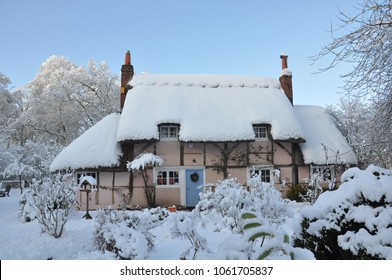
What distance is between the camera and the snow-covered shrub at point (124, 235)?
157 inches

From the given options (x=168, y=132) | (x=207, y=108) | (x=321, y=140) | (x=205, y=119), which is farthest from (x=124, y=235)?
(x=321, y=140)

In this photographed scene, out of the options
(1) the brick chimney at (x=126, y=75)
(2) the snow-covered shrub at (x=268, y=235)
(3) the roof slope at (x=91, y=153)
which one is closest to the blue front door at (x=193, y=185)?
(3) the roof slope at (x=91, y=153)

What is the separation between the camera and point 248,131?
1064 cm

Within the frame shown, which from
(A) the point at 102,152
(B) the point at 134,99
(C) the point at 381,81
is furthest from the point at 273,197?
(B) the point at 134,99

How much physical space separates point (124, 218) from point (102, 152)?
19.3 ft

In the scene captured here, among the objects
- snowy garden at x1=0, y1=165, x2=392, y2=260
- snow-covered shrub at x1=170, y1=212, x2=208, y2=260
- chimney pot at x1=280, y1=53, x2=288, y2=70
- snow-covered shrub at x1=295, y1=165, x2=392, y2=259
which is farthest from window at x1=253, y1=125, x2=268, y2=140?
snow-covered shrub at x1=295, y1=165, x2=392, y2=259

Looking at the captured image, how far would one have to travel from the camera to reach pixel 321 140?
11492 mm

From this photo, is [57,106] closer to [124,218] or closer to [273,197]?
[124,218]

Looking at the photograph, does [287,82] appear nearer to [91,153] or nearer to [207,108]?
[207,108]

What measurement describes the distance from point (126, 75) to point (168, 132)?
11.0 feet

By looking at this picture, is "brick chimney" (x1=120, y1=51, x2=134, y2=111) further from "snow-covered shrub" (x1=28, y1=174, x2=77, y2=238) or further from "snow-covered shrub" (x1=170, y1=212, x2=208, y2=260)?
"snow-covered shrub" (x1=170, y1=212, x2=208, y2=260)

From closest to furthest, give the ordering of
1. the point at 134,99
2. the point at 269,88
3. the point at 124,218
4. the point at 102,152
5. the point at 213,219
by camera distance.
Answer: the point at 124,218 → the point at 213,219 → the point at 102,152 → the point at 134,99 → the point at 269,88

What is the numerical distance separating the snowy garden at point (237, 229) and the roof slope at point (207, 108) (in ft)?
13.0

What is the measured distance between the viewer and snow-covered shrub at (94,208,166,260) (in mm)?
3988
